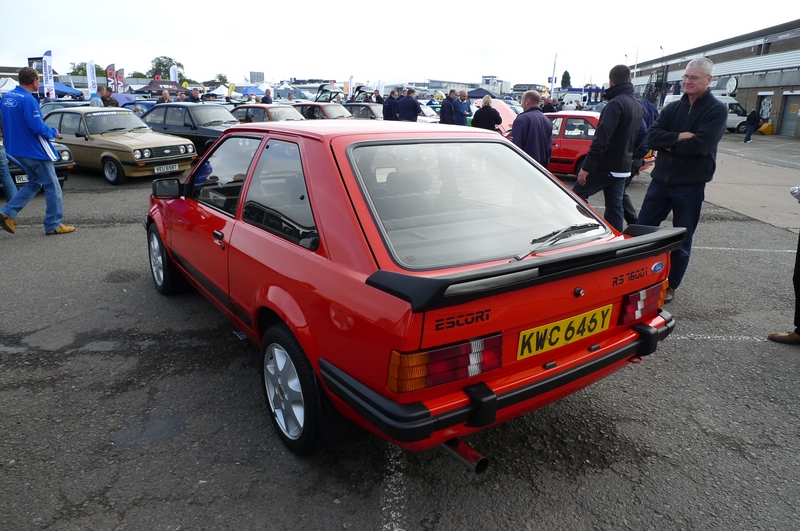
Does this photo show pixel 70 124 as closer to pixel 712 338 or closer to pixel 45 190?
pixel 45 190

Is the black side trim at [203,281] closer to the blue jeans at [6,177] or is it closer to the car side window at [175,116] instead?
the blue jeans at [6,177]

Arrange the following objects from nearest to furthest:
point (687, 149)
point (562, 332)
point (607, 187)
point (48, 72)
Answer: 1. point (562, 332)
2. point (687, 149)
3. point (607, 187)
4. point (48, 72)

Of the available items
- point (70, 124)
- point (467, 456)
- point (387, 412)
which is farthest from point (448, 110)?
point (387, 412)

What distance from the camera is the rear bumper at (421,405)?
193cm

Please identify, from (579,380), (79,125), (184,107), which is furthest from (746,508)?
(184,107)

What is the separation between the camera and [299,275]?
7.75 ft

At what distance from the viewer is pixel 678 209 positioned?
177 inches

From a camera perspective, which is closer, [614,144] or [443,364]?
[443,364]

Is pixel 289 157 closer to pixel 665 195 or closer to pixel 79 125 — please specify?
pixel 665 195

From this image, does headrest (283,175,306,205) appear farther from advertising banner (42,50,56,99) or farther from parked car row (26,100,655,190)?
advertising banner (42,50,56,99)

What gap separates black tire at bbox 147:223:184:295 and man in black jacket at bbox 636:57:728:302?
407cm

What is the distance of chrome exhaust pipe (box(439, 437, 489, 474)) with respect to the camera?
2.12m

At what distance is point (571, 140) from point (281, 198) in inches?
377

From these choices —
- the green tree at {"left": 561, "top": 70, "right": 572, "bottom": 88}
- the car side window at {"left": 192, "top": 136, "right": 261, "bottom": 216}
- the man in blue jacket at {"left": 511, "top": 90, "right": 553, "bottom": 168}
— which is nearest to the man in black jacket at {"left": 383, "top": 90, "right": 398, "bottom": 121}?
the man in blue jacket at {"left": 511, "top": 90, "right": 553, "bottom": 168}
